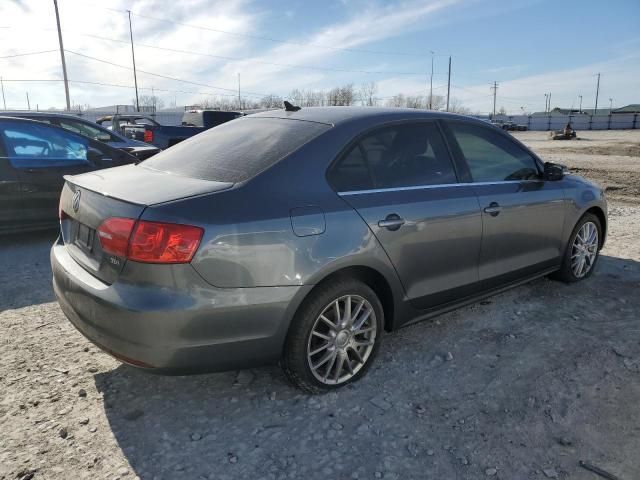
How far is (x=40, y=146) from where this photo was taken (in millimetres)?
6066

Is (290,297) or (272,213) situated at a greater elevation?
(272,213)

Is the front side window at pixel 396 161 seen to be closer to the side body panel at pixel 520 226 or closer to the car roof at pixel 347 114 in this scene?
the car roof at pixel 347 114

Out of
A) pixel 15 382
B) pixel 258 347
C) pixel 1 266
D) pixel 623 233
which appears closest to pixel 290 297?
pixel 258 347

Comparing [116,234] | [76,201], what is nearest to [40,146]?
[76,201]

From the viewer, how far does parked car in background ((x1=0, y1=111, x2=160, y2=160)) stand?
6711mm

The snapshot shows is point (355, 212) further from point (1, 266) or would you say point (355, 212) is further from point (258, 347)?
point (1, 266)

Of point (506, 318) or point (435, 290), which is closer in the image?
point (435, 290)

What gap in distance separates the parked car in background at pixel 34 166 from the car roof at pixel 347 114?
3.37 m

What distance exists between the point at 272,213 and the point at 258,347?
2.30ft

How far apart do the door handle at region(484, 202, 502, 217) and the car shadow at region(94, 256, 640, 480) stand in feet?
2.94

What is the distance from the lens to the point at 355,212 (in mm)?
2879

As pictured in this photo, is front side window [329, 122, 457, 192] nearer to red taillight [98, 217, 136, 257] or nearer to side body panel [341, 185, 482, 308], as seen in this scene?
side body panel [341, 185, 482, 308]

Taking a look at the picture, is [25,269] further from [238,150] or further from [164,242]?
[164,242]

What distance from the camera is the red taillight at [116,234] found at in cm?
242
